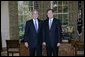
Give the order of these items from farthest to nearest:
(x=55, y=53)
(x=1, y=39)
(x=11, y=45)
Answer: (x=1, y=39)
(x=11, y=45)
(x=55, y=53)

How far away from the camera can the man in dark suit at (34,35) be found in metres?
4.51

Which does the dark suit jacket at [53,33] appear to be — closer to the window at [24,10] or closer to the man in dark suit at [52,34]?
the man in dark suit at [52,34]

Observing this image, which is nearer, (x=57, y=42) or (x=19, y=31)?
(x=57, y=42)

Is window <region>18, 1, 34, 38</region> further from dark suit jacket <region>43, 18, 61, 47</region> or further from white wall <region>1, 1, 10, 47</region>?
dark suit jacket <region>43, 18, 61, 47</region>

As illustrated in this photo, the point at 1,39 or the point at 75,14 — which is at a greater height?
the point at 75,14

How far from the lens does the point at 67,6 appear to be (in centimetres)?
852

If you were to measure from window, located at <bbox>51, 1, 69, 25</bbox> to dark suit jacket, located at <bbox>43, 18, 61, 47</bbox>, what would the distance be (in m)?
4.00

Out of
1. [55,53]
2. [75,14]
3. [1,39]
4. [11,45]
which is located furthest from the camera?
[75,14]

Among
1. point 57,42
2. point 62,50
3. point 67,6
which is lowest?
point 62,50

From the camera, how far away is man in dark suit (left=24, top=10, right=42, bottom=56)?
451 cm

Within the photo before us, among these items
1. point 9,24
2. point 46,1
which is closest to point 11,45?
point 9,24

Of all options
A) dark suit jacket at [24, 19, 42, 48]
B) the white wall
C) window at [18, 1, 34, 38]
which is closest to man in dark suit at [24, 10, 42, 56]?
dark suit jacket at [24, 19, 42, 48]

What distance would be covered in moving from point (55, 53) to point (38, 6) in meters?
4.14

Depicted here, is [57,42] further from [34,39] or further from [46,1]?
[46,1]
